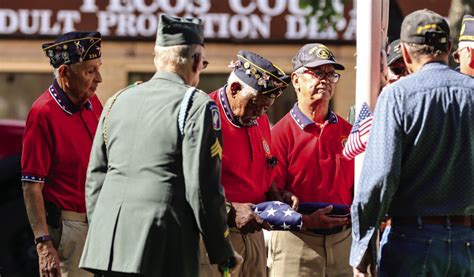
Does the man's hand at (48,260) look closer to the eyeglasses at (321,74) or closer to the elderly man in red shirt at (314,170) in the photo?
the elderly man in red shirt at (314,170)

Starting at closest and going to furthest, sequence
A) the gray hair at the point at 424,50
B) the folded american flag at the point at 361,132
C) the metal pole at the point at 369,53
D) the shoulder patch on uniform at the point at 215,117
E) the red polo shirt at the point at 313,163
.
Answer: the shoulder patch on uniform at the point at 215,117 < the gray hair at the point at 424,50 < the folded american flag at the point at 361,132 < the metal pole at the point at 369,53 < the red polo shirt at the point at 313,163

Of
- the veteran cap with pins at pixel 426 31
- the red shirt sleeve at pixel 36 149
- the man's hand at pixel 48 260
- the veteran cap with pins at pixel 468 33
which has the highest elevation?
the veteran cap with pins at pixel 426 31

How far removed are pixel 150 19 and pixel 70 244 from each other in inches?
560

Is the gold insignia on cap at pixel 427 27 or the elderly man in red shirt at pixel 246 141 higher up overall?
the gold insignia on cap at pixel 427 27

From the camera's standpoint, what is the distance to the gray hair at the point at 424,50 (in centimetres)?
637

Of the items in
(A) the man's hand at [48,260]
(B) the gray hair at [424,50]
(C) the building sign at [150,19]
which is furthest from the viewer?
(C) the building sign at [150,19]

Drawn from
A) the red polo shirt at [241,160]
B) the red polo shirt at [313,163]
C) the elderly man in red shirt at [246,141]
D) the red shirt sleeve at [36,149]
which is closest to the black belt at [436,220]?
the elderly man in red shirt at [246,141]

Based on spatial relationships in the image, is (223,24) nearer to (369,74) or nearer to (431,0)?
(431,0)

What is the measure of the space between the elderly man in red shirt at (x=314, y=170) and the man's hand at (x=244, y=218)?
71 cm

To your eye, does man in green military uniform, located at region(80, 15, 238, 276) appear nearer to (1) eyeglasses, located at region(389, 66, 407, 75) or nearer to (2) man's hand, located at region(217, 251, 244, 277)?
(2) man's hand, located at region(217, 251, 244, 277)

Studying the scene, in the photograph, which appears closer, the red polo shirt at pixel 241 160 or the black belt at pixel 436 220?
Result: the black belt at pixel 436 220

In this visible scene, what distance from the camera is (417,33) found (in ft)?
20.8

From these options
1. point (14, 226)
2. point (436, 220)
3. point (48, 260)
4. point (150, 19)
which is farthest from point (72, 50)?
point (150, 19)

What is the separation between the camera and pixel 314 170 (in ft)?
26.9
